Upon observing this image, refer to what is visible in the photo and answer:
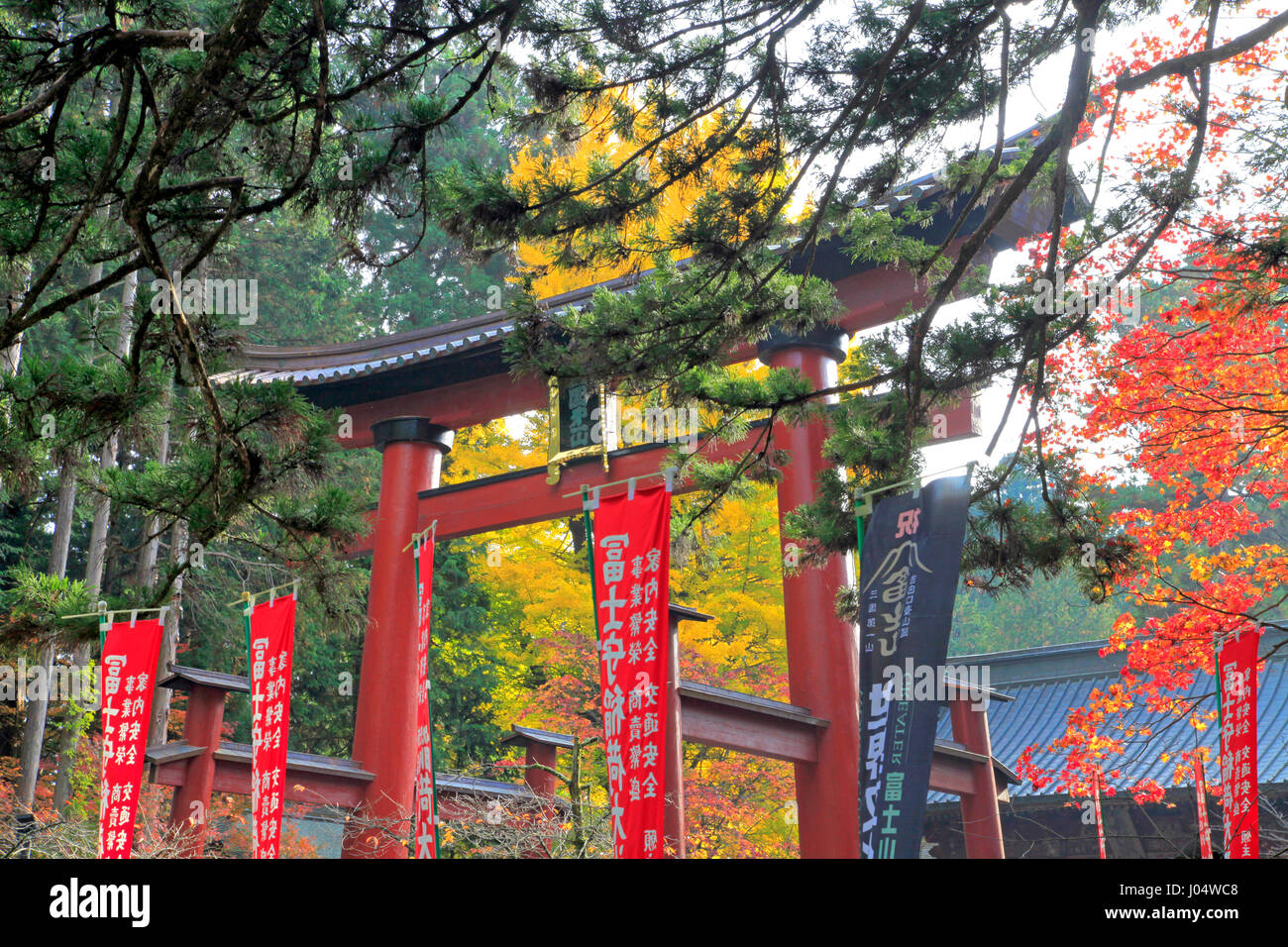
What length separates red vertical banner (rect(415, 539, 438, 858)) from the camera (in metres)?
7.64

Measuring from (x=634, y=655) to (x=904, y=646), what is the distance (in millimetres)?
1828

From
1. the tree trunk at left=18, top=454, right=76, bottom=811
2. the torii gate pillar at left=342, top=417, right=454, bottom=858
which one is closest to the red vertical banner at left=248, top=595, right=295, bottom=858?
the torii gate pillar at left=342, top=417, right=454, bottom=858

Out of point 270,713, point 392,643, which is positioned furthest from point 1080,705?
point 270,713

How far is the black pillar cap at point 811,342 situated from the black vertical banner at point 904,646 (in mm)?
3988

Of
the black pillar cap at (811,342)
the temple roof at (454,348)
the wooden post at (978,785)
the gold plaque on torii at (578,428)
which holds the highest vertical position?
the temple roof at (454,348)

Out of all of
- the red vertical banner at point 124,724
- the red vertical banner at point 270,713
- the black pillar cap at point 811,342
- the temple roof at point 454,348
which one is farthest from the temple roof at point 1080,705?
the red vertical banner at point 124,724

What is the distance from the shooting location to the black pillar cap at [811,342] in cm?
902

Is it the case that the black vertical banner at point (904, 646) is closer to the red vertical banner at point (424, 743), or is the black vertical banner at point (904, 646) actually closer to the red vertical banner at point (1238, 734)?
the red vertical banner at point (1238, 734)

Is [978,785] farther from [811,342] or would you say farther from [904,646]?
[904,646]

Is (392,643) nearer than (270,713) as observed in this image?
No

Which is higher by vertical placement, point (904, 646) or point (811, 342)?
point (811, 342)

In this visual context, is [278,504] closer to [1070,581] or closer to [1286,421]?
[1286,421]

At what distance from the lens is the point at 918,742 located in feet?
15.4

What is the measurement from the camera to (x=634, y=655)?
615cm
